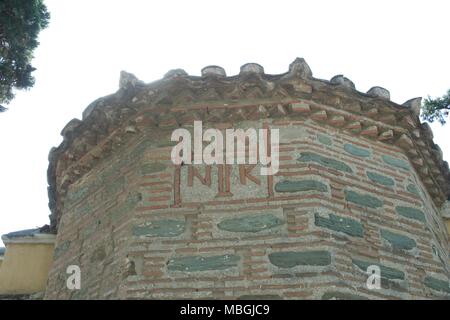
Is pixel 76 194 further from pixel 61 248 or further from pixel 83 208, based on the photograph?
pixel 61 248

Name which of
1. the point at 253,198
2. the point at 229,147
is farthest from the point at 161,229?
the point at 229,147

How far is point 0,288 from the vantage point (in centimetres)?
588

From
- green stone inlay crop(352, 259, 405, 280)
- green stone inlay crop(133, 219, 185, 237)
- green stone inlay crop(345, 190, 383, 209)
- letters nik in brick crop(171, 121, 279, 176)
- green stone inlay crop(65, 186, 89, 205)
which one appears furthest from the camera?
green stone inlay crop(65, 186, 89, 205)

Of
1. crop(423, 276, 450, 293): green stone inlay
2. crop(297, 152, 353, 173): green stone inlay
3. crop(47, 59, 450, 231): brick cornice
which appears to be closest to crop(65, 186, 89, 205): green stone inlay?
crop(47, 59, 450, 231): brick cornice

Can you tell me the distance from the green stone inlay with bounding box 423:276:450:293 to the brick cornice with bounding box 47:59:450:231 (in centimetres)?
129

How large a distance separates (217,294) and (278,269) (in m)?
0.44

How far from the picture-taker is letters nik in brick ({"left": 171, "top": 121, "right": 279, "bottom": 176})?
476 cm

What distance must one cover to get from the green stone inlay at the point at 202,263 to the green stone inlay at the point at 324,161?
102 centimetres

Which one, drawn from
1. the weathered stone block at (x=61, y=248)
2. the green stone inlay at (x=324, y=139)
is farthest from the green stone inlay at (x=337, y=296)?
the weathered stone block at (x=61, y=248)

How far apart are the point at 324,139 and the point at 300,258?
1.20m

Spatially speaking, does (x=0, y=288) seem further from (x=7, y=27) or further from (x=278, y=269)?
(x=278, y=269)

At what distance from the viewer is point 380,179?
4.96 m

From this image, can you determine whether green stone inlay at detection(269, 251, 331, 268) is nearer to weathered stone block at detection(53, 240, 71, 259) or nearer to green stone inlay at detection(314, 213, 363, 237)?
green stone inlay at detection(314, 213, 363, 237)

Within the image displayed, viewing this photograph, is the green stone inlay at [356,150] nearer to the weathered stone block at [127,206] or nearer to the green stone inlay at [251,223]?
the green stone inlay at [251,223]
